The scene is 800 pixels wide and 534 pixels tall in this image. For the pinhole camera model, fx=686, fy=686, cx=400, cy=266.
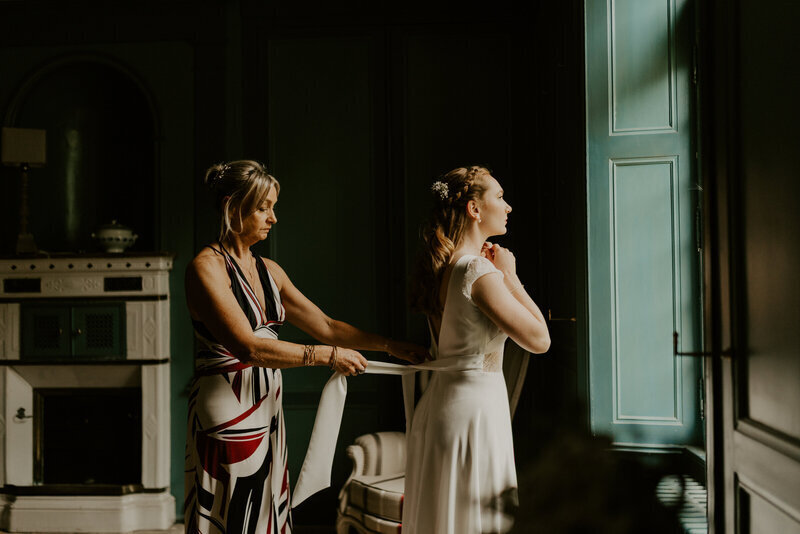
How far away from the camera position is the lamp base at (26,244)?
4043 millimetres

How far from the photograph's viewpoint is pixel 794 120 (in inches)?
43.4

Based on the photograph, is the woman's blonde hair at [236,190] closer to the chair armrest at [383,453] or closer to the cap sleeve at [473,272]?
the cap sleeve at [473,272]

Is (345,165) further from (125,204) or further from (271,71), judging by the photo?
(125,204)

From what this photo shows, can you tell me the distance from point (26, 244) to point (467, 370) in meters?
3.29

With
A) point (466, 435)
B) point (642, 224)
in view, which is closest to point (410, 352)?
point (466, 435)

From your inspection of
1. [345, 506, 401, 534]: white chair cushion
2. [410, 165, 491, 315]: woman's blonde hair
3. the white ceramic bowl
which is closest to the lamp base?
the white ceramic bowl

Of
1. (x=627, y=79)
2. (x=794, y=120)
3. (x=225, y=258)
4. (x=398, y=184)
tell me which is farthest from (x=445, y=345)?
(x=398, y=184)

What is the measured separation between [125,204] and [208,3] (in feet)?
4.57

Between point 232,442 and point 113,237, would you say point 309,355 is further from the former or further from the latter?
point 113,237

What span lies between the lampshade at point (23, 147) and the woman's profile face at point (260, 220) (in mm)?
2654

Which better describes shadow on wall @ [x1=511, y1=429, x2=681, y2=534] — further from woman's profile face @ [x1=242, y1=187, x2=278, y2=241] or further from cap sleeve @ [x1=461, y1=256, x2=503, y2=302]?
woman's profile face @ [x1=242, y1=187, x2=278, y2=241]

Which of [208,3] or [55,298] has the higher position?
[208,3]

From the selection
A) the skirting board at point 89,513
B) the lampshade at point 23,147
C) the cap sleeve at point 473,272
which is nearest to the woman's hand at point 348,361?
the cap sleeve at point 473,272

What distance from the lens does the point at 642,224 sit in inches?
95.6
